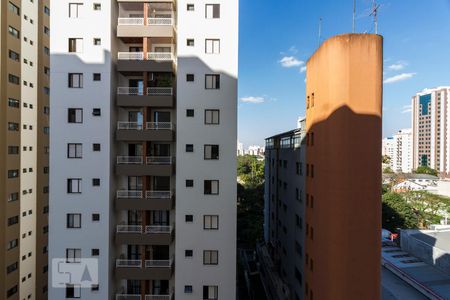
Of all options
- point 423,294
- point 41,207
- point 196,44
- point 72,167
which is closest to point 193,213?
point 72,167

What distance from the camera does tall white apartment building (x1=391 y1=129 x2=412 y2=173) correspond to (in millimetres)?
143000

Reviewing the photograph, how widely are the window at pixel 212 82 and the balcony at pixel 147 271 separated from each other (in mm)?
11841

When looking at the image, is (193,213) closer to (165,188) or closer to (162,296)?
(165,188)

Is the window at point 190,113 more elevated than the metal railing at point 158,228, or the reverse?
the window at point 190,113

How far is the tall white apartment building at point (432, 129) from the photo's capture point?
116375 mm

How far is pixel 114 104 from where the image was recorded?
18500 millimetres

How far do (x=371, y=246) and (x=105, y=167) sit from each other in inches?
686


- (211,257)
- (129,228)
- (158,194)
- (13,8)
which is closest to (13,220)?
(129,228)

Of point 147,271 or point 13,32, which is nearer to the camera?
point 147,271

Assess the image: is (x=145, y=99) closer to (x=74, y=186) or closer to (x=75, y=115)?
(x=75, y=115)

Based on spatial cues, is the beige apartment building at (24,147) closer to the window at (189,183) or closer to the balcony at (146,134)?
the balcony at (146,134)

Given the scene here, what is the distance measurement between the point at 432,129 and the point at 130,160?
145 meters

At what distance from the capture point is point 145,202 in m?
17.9

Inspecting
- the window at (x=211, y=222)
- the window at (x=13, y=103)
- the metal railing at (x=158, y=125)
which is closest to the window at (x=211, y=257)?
the window at (x=211, y=222)
